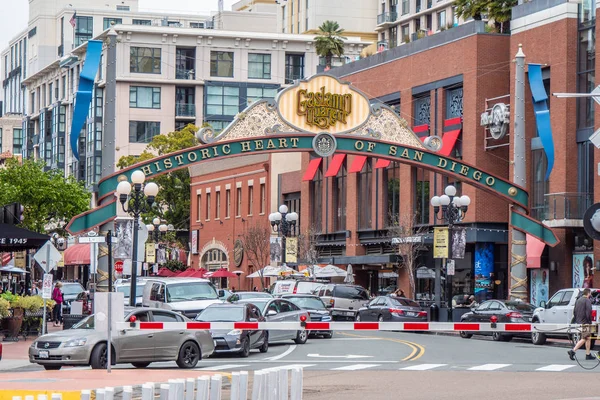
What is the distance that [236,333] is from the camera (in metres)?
31.5

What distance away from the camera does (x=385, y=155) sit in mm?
40094

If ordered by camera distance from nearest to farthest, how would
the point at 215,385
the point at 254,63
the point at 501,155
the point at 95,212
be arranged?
the point at 215,385 → the point at 95,212 → the point at 501,155 → the point at 254,63

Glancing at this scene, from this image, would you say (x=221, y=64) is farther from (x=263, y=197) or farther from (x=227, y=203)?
(x=263, y=197)

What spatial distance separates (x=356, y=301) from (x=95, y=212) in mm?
18743

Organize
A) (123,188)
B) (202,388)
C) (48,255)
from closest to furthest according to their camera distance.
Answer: (202,388) < (123,188) < (48,255)

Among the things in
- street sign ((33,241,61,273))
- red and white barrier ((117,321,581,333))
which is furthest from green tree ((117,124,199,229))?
red and white barrier ((117,321,581,333))

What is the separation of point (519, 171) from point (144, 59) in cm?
7064

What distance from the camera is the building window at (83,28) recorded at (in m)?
131

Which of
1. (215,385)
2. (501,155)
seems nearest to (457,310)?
(501,155)

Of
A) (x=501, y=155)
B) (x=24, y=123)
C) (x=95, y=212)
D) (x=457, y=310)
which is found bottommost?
(x=457, y=310)

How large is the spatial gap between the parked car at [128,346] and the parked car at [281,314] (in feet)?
26.7

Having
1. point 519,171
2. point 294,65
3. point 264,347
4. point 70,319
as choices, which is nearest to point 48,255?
point 70,319

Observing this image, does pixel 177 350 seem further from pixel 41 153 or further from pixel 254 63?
pixel 41 153

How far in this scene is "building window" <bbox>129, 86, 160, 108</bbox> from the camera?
10875cm
